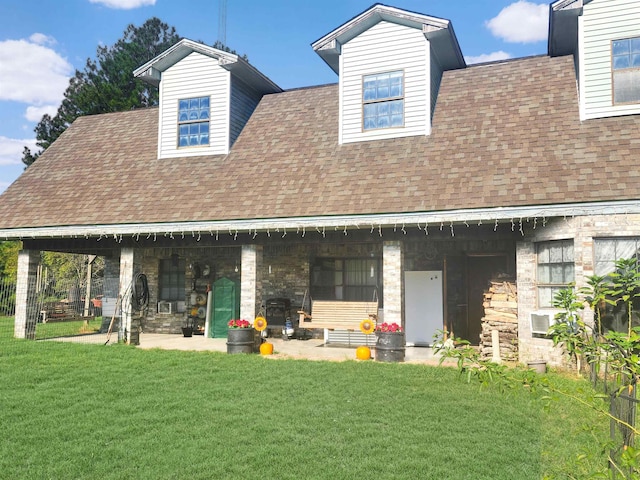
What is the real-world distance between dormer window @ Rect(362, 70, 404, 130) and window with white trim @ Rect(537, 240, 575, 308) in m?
4.81

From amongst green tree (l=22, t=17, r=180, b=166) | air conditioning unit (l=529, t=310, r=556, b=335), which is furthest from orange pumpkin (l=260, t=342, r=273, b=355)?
green tree (l=22, t=17, r=180, b=166)

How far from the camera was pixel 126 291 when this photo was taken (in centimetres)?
1416

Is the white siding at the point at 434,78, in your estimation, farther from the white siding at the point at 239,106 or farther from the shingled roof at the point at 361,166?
the white siding at the point at 239,106

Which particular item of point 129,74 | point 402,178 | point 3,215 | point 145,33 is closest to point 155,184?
point 3,215

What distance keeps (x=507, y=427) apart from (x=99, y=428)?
16.0ft

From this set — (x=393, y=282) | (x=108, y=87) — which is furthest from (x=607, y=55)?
(x=108, y=87)

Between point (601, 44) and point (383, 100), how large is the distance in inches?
193

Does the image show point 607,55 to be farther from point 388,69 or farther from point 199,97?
point 199,97

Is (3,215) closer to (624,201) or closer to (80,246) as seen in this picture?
(80,246)

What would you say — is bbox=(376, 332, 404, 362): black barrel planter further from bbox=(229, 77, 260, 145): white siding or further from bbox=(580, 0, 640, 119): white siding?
bbox=(229, 77, 260, 145): white siding

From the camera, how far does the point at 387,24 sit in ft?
44.8

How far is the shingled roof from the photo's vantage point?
420 inches

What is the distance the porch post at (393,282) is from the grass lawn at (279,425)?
1690 millimetres

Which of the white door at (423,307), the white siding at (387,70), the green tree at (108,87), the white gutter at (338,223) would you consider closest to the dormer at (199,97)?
the white gutter at (338,223)
